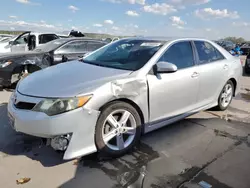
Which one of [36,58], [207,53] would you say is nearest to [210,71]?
[207,53]

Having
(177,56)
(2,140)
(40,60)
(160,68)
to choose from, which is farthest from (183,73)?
(40,60)

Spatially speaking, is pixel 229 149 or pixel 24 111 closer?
pixel 24 111

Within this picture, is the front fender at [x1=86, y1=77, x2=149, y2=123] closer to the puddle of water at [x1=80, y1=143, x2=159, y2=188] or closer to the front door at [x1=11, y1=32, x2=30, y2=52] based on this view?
the puddle of water at [x1=80, y1=143, x2=159, y2=188]

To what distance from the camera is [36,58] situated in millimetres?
6297

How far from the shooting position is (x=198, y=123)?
4.09m

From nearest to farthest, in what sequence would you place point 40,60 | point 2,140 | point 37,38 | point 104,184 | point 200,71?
1. point 104,184
2. point 2,140
3. point 200,71
4. point 40,60
5. point 37,38

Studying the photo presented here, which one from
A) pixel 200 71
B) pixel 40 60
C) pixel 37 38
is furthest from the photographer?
pixel 37 38

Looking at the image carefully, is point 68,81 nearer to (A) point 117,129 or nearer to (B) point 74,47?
(A) point 117,129

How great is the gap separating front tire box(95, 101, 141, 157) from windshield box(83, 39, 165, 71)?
0.60m

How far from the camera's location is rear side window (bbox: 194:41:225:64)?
3.94 metres

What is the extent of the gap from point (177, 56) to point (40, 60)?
4190 mm

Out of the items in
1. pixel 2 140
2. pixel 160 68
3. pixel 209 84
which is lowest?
pixel 2 140

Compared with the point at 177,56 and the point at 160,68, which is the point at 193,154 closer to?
the point at 160,68

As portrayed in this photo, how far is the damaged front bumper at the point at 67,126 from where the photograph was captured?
2.41 metres
